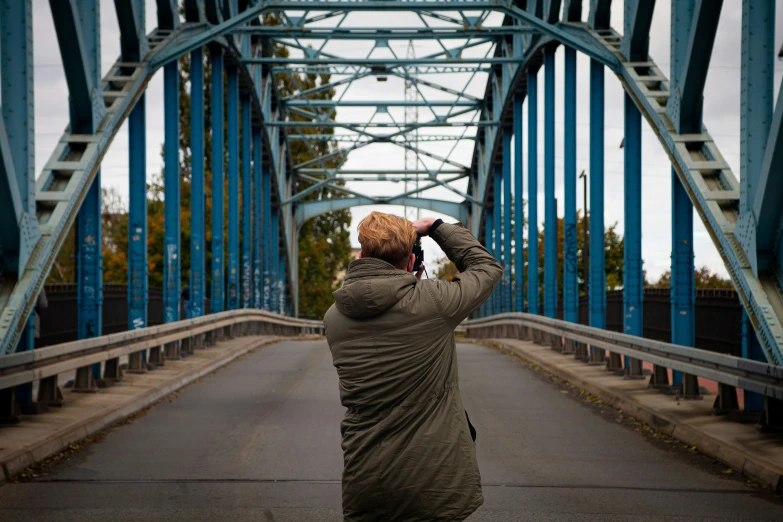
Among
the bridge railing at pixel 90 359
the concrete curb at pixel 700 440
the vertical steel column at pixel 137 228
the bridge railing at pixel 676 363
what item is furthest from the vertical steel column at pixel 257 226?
the concrete curb at pixel 700 440

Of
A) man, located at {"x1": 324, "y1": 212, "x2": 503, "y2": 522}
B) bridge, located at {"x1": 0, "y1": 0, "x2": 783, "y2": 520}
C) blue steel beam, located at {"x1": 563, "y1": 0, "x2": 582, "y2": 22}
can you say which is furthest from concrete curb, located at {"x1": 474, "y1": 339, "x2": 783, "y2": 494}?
blue steel beam, located at {"x1": 563, "y1": 0, "x2": 582, "y2": 22}

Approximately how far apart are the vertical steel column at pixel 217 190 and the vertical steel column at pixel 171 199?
4.37 meters

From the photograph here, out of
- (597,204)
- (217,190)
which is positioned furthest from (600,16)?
(217,190)

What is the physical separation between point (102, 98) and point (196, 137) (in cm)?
719

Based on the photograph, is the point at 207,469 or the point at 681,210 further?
the point at 681,210

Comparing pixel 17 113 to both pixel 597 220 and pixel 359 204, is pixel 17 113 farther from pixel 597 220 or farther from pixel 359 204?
pixel 359 204

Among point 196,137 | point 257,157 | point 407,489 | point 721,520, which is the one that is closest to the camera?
point 407,489

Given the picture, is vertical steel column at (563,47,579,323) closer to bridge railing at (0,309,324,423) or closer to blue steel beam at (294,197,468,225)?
bridge railing at (0,309,324,423)

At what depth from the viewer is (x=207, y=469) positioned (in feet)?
25.8

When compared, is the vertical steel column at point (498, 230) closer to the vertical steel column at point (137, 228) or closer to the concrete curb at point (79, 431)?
the vertical steel column at point (137, 228)

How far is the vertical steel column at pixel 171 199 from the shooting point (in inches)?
745

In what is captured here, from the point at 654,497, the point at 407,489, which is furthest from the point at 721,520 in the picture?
the point at 407,489

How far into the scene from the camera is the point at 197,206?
834 inches

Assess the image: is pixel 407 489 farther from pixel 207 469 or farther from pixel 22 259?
pixel 22 259
